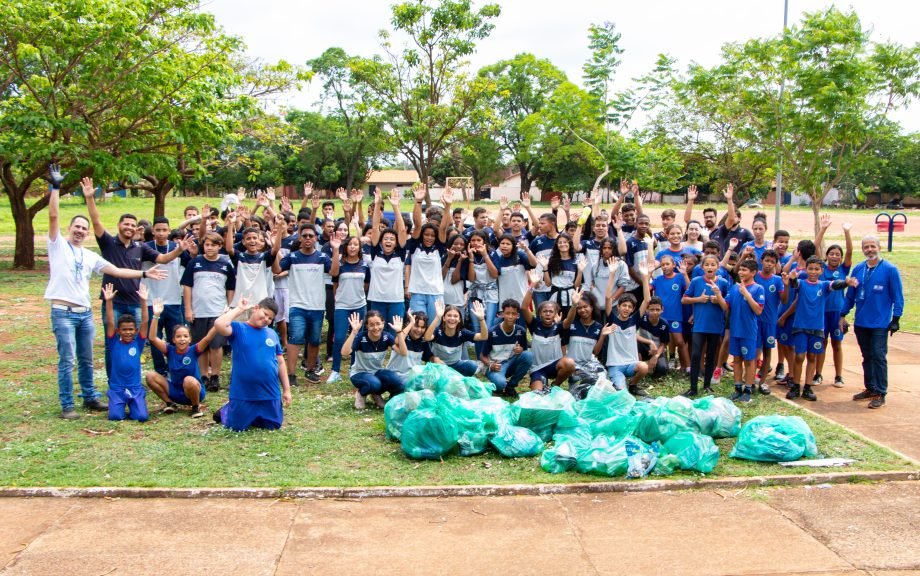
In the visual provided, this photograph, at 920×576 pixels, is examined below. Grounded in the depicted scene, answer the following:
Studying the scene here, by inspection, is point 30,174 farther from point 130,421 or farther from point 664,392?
point 664,392

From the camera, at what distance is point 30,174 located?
1864 cm

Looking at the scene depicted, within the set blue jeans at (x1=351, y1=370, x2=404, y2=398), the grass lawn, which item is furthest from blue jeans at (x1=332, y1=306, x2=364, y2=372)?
blue jeans at (x1=351, y1=370, x2=404, y2=398)

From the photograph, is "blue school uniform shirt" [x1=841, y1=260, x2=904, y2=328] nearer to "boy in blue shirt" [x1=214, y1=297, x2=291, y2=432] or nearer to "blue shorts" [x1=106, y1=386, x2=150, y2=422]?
"boy in blue shirt" [x1=214, y1=297, x2=291, y2=432]

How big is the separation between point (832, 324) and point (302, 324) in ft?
19.8

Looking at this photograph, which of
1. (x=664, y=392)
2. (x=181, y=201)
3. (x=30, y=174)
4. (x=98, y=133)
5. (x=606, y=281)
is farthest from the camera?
(x=181, y=201)

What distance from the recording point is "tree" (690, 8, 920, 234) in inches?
612

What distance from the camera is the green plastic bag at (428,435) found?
6.39m

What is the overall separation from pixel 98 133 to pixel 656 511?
51.3ft

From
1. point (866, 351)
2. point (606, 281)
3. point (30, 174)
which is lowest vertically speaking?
point (866, 351)

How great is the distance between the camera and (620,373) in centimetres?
820

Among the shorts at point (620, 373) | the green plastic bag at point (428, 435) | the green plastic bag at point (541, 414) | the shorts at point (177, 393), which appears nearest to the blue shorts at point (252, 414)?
the shorts at point (177, 393)

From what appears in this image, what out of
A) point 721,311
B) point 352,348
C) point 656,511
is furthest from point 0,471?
point 721,311

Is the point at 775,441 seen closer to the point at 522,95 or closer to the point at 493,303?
the point at 493,303

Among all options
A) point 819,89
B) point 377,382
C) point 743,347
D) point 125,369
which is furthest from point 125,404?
point 819,89
